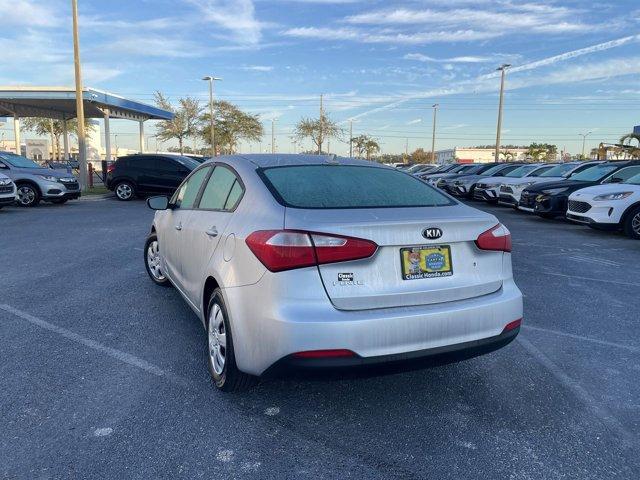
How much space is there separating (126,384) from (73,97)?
2343cm

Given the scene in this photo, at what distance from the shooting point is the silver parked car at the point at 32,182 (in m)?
14.5

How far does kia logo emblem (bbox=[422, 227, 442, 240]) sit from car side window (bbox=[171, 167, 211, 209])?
2.18m

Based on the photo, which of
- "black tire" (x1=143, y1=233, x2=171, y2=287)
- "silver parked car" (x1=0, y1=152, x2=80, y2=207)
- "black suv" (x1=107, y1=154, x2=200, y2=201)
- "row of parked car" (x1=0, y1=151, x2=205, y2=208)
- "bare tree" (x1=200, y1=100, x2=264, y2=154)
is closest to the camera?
"black tire" (x1=143, y1=233, x2=171, y2=287)

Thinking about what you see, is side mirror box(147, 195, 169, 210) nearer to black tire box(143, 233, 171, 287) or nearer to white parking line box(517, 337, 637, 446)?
black tire box(143, 233, 171, 287)

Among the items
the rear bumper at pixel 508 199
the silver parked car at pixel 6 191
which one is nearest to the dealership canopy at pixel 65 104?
the silver parked car at pixel 6 191

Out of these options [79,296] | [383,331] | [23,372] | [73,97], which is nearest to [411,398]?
[383,331]

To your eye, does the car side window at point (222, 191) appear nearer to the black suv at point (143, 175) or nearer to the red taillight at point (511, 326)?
the red taillight at point (511, 326)

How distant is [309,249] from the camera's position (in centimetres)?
254

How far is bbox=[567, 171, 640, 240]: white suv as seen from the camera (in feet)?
31.4

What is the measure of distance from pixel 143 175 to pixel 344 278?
54.8 feet

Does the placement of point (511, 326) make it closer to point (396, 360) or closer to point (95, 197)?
point (396, 360)

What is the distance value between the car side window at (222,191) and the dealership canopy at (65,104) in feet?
67.2

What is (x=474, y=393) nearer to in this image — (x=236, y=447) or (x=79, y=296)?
(x=236, y=447)

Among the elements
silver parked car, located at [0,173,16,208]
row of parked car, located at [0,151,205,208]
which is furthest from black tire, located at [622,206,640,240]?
silver parked car, located at [0,173,16,208]
